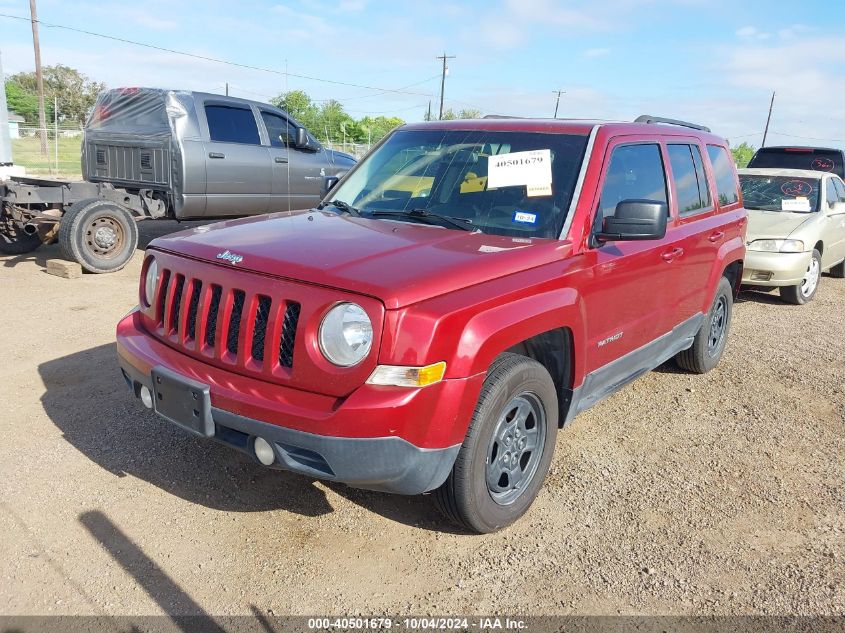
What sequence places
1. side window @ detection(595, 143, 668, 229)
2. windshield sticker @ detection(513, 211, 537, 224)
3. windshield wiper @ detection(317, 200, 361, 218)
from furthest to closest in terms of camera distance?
windshield wiper @ detection(317, 200, 361, 218) < side window @ detection(595, 143, 668, 229) < windshield sticker @ detection(513, 211, 537, 224)

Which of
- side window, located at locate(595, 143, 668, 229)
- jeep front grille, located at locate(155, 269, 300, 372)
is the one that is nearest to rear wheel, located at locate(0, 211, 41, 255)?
jeep front grille, located at locate(155, 269, 300, 372)

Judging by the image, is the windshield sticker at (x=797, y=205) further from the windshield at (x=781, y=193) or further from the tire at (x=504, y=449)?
the tire at (x=504, y=449)

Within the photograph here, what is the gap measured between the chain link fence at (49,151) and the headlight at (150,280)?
67.2 feet

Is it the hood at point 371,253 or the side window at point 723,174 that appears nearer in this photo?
the hood at point 371,253

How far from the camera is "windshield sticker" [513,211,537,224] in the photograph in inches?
135

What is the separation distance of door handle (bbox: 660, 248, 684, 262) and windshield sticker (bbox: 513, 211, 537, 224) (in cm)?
109

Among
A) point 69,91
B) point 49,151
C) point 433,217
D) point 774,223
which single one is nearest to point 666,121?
point 433,217

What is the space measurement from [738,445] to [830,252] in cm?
624

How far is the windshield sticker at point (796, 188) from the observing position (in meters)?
8.98

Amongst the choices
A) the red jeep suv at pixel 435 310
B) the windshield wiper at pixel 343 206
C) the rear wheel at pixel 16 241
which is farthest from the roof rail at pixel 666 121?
the rear wheel at pixel 16 241

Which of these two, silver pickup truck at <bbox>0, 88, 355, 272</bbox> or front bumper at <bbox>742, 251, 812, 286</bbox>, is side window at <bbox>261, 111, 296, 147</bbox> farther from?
front bumper at <bbox>742, 251, 812, 286</bbox>

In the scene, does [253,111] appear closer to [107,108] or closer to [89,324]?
[107,108]

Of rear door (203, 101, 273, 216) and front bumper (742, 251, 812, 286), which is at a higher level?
rear door (203, 101, 273, 216)

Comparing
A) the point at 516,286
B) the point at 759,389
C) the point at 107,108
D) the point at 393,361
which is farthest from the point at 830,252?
the point at 107,108
